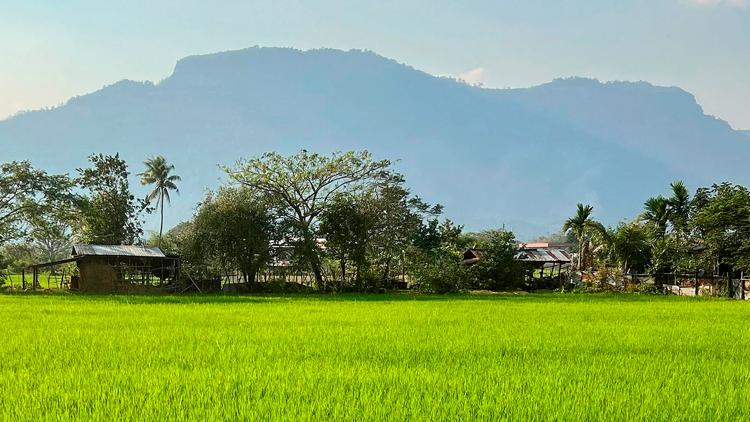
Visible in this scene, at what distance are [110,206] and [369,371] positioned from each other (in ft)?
126

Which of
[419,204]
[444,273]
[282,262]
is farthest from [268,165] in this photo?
[444,273]

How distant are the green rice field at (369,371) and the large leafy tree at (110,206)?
96.9 feet

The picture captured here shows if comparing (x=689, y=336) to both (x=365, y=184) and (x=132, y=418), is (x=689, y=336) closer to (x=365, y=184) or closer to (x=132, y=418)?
(x=132, y=418)

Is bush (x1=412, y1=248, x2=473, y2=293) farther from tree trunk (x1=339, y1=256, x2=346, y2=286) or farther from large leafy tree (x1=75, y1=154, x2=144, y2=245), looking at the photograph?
large leafy tree (x1=75, y1=154, x2=144, y2=245)

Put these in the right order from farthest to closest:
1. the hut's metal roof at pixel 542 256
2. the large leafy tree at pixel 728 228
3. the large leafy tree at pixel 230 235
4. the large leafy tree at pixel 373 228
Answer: the hut's metal roof at pixel 542 256, the large leafy tree at pixel 373 228, the large leafy tree at pixel 230 235, the large leafy tree at pixel 728 228

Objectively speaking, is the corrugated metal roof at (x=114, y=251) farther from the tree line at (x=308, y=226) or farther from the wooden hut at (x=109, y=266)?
the tree line at (x=308, y=226)

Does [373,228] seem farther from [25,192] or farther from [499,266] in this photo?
[25,192]

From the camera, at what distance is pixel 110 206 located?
41.7m

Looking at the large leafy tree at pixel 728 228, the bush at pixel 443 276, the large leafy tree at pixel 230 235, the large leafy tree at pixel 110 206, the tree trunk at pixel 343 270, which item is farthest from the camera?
the large leafy tree at pixel 110 206

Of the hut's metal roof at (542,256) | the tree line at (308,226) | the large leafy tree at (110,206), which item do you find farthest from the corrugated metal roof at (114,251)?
the hut's metal roof at (542,256)

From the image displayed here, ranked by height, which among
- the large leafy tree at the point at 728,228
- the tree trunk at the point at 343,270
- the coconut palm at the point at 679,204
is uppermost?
the coconut palm at the point at 679,204

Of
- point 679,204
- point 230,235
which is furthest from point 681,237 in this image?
A: point 230,235

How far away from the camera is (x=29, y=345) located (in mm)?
8875

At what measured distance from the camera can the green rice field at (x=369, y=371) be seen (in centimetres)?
529
